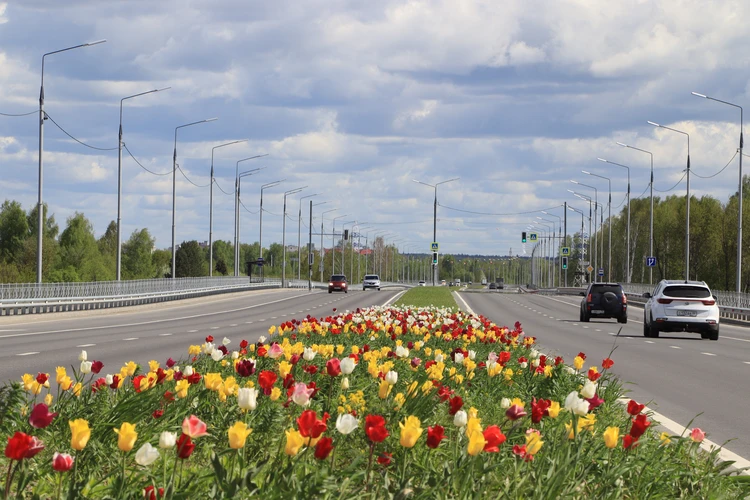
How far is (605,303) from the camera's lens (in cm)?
4450

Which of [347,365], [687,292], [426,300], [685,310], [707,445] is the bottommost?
[426,300]

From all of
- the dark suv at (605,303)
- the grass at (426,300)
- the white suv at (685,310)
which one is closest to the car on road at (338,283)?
the grass at (426,300)

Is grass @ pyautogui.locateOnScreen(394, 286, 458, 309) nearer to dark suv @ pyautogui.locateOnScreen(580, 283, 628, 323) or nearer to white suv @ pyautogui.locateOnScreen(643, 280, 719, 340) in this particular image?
dark suv @ pyautogui.locateOnScreen(580, 283, 628, 323)

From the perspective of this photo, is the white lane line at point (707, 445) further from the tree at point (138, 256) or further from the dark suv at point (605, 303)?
the tree at point (138, 256)

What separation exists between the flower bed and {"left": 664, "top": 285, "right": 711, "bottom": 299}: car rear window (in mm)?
24201

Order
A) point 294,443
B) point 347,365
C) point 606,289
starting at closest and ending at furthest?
point 294,443
point 347,365
point 606,289

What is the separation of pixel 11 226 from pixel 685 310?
120 metres

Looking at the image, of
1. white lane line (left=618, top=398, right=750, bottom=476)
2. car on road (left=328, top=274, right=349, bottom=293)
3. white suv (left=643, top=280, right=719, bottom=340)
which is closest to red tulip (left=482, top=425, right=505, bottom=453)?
white lane line (left=618, top=398, right=750, bottom=476)

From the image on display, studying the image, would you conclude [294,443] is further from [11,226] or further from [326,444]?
[11,226]

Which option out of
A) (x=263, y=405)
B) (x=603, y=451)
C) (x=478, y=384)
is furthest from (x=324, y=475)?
(x=478, y=384)

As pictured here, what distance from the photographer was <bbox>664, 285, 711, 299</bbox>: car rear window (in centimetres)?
3284

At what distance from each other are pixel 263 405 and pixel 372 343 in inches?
329

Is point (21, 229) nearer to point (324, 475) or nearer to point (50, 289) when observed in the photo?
point (50, 289)

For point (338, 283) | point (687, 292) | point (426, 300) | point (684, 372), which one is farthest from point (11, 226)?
point (684, 372)
